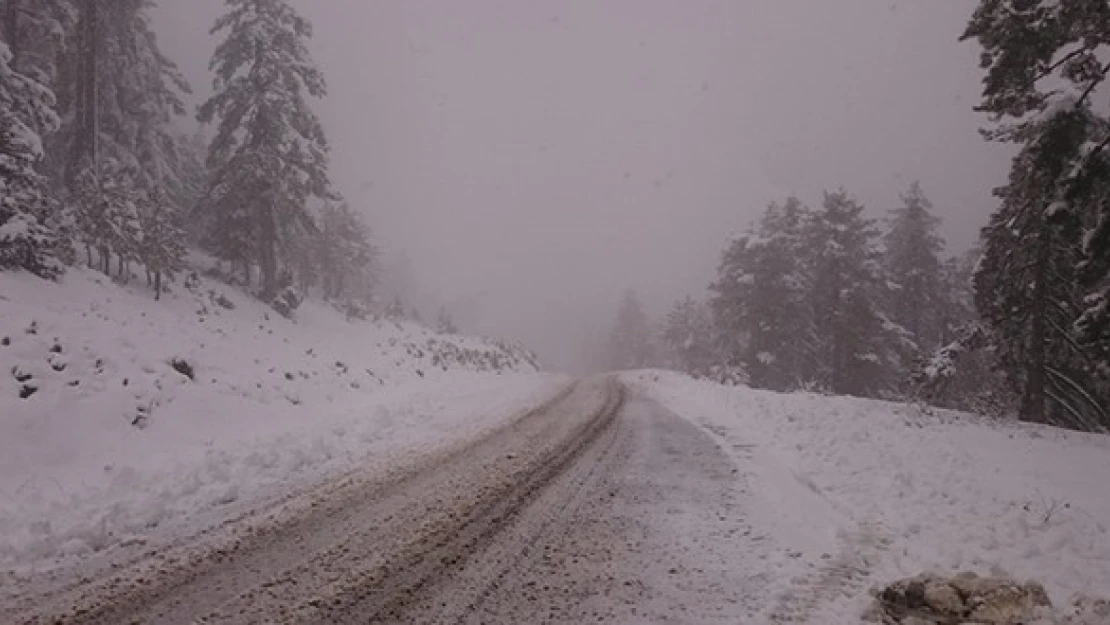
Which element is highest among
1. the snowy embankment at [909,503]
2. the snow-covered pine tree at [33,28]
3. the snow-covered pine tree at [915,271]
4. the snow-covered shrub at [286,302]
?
the snow-covered pine tree at [33,28]

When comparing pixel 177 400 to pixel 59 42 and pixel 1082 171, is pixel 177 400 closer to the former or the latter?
pixel 1082 171

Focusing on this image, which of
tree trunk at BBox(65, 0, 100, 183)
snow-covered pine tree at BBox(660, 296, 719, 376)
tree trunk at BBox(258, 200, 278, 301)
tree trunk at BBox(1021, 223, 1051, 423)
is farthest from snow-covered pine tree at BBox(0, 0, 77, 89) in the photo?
snow-covered pine tree at BBox(660, 296, 719, 376)

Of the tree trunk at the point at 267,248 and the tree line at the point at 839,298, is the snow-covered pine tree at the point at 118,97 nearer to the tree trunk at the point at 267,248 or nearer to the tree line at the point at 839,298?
the tree trunk at the point at 267,248

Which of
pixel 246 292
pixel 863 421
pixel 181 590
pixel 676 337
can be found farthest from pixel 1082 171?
pixel 676 337

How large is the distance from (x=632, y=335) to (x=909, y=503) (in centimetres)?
6674

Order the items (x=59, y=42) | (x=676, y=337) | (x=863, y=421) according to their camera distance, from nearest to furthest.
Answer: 1. (x=863, y=421)
2. (x=59, y=42)
3. (x=676, y=337)

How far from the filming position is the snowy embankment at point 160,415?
23.9 ft

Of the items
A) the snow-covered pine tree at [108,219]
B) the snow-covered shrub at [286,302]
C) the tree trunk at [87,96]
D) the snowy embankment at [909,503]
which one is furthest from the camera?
the snow-covered shrub at [286,302]

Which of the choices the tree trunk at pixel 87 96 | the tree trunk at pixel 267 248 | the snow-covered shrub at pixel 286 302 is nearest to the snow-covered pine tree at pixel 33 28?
the tree trunk at pixel 87 96

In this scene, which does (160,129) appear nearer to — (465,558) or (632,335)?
(465,558)

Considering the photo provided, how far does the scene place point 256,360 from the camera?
1658 cm

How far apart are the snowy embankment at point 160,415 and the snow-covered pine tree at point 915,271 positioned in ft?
81.6

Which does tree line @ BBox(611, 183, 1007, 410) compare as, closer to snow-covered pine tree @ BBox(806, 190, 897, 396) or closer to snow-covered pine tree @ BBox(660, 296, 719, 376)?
snow-covered pine tree @ BBox(806, 190, 897, 396)

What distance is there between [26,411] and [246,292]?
1860 centimetres
